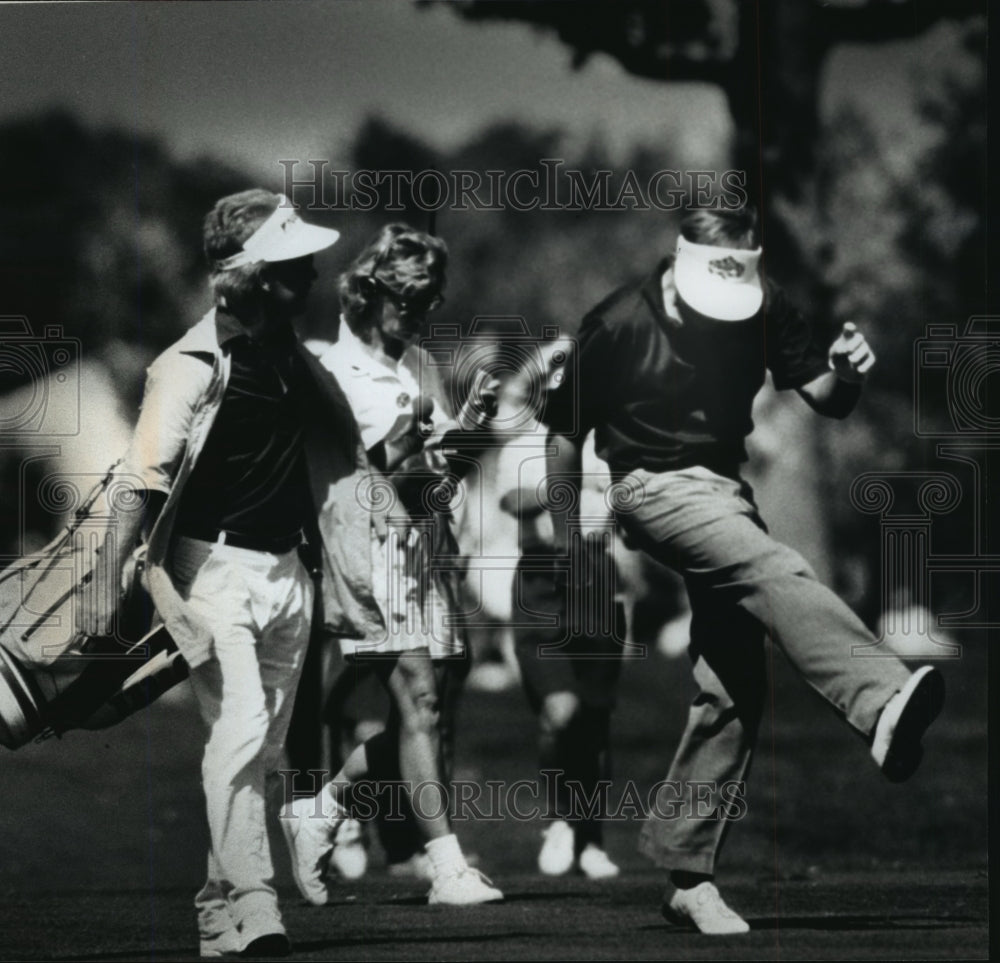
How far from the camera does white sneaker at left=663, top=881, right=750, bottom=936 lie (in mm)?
7590

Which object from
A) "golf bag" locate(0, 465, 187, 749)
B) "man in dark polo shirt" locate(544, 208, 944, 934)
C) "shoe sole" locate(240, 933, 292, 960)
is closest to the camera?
"shoe sole" locate(240, 933, 292, 960)

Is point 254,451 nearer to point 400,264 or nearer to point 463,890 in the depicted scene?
point 400,264

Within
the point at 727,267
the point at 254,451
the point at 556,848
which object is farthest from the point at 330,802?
the point at 727,267

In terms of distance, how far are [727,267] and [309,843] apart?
259 cm

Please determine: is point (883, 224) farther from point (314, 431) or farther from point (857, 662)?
point (314, 431)

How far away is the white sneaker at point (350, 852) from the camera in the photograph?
7.64m

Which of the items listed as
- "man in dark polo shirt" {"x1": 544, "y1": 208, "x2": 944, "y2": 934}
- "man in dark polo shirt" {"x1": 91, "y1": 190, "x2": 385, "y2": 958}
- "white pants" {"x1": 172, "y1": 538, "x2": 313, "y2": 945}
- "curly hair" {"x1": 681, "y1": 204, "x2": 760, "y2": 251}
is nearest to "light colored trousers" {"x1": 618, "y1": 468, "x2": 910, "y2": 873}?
"man in dark polo shirt" {"x1": 544, "y1": 208, "x2": 944, "y2": 934}

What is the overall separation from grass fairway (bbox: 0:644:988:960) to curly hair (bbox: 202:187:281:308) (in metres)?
1.49

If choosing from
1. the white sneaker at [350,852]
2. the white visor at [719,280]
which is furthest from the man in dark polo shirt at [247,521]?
the white visor at [719,280]

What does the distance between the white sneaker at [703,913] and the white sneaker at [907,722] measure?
0.77 m

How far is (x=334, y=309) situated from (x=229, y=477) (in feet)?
2.40

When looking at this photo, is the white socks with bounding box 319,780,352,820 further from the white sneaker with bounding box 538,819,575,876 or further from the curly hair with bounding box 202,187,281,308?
the curly hair with bounding box 202,187,281,308
